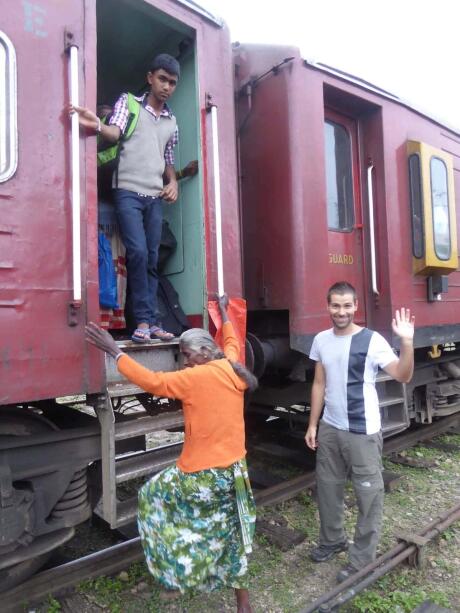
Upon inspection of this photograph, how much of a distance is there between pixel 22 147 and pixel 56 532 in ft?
6.54

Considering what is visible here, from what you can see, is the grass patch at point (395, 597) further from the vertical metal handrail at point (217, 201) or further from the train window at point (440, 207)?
the train window at point (440, 207)

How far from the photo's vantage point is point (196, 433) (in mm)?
2453

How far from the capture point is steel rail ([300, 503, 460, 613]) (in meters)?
2.63

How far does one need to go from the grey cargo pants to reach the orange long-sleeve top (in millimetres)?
894

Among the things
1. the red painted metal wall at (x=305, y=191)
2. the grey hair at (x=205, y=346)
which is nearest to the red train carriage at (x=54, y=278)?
the grey hair at (x=205, y=346)

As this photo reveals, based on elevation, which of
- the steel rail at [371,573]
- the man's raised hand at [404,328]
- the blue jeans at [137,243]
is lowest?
the steel rail at [371,573]

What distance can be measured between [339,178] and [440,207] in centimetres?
114

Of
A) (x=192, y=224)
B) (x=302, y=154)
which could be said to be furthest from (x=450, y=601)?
(x=302, y=154)

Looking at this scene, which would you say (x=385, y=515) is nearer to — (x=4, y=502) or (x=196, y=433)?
(x=196, y=433)

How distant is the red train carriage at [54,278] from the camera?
7.41 ft

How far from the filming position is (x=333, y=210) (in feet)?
13.9

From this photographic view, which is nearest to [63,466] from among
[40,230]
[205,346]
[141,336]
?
[141,336]

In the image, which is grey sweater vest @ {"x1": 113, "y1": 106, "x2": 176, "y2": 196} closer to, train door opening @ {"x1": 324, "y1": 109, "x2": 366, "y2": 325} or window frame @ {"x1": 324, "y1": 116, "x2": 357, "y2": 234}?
train door opening @ {"x1": 324, "y1": 109, "x2": 366, "y2": 325}

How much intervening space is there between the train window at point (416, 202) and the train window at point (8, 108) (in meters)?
3.52
